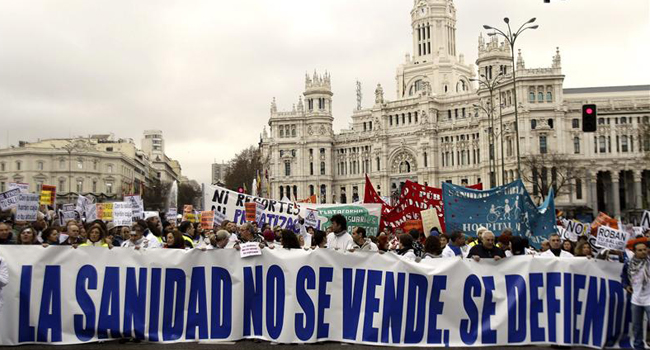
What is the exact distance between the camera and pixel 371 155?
9869 centimetres

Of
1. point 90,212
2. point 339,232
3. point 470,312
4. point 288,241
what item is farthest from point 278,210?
point 470,312

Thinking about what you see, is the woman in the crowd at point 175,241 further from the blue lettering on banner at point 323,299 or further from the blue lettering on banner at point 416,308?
the blue lettering on banner at point 416,308

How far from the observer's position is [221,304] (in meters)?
9.35

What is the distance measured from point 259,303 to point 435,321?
8.32 feet

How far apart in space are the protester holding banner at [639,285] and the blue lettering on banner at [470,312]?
6.57 feet

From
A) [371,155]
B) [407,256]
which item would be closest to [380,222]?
[407,256]

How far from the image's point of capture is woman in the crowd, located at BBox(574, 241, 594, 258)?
9539mm

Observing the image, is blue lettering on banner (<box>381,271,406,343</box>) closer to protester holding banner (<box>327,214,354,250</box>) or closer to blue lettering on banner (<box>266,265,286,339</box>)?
protester holding banner (<box>327,214,354,250</box>)

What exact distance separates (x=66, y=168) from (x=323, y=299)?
94.7 metres

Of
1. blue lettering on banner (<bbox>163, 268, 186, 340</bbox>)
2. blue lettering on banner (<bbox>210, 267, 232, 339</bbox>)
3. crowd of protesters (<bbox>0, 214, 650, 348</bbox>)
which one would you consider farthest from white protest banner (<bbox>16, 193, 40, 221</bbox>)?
blue lettering on banner (<bbox>210, 267, 232, 339</bbox>)

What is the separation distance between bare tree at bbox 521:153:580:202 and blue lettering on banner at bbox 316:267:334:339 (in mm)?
61346

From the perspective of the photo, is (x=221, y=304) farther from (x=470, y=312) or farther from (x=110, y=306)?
(x=470, y=312)

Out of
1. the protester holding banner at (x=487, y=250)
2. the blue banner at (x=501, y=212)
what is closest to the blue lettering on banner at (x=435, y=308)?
the protester holding banner at (x=487, y=250)

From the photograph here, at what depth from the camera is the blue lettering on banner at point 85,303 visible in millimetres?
9172
